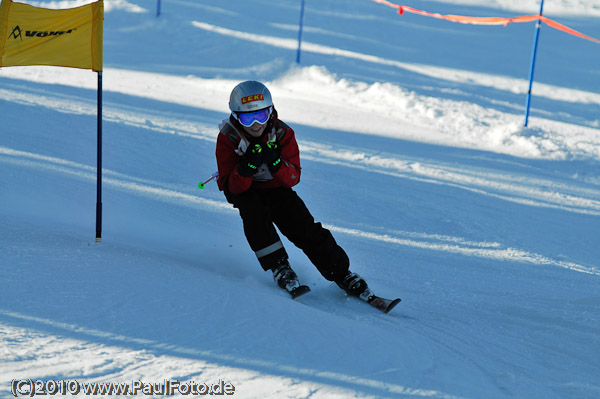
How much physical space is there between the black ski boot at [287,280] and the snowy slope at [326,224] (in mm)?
81

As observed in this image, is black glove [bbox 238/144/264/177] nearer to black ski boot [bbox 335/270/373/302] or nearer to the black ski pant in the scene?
the black ski pant

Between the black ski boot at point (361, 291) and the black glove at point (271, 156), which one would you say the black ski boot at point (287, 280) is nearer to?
the black ski boot at point (361, 291)

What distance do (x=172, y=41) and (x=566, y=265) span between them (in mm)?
13606

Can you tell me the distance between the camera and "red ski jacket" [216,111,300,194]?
4324 mm

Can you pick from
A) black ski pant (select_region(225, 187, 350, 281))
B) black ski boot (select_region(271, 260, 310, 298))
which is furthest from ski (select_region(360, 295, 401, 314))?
black ski boot (select_region(271, 260, 310, 298))

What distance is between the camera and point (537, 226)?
676 cm

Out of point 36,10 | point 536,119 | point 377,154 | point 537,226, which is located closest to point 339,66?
point 536,119

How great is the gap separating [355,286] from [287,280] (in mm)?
476

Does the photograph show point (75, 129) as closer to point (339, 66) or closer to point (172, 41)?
point (339, 66)

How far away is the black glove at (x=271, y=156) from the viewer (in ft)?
13.8

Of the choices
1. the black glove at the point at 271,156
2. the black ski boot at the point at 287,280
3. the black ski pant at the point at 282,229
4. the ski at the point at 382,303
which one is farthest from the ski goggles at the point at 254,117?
the ski at the point at 382,303

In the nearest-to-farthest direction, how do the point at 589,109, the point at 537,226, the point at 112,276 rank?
the point at 112,276 → the point at 537,226 → the point at 589,109

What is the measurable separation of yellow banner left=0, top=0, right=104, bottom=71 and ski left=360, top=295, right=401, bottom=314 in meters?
2.45

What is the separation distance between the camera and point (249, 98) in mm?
4273
